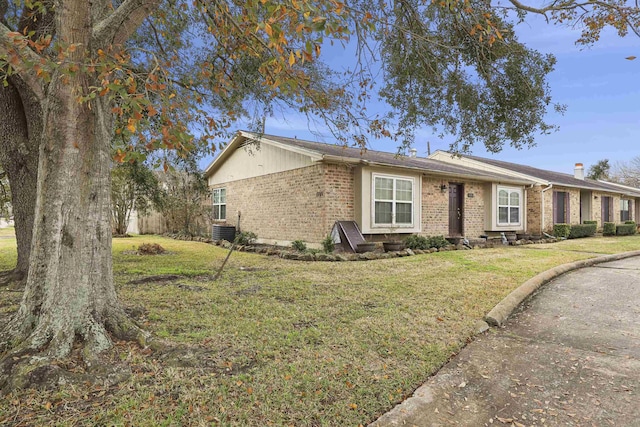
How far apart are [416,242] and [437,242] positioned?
96 cm

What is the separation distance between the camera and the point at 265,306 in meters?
4.70

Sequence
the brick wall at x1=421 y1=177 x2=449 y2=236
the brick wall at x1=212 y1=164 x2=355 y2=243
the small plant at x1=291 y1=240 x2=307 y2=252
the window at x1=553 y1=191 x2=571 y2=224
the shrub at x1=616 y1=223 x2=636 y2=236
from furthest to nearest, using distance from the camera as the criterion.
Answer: the shrub at x1=616 y1=223 x2=636 y2=236
the window at x1=553 y1=191 x2=571 y2=224
the brick wall at x1=421 y1=177 x2=449 y2=236
the small plant at x1=291 y1=240 x2=307 y2=252
the brick wall at x1=212 y1=164 x2=355 y2=243

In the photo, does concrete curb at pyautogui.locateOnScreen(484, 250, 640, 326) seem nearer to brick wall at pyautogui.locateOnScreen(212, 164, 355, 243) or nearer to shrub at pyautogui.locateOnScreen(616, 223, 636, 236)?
brick wall at pyautogui.locateOnScreen(212, 164, 355, 243)

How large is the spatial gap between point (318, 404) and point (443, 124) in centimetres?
596

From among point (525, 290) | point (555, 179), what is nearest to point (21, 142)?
point (525, 290)

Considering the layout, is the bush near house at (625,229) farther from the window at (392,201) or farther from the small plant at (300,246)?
the small plant at (300,246)

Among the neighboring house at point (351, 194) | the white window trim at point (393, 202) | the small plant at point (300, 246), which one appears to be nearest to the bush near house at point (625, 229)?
the neighboring house at point (351, 194)

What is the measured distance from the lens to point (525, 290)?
18.5 feet

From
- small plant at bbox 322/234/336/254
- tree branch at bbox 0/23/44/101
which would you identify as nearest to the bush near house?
small plant at bbox 322/234/336/254

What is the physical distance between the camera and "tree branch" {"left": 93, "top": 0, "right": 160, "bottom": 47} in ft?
11.2

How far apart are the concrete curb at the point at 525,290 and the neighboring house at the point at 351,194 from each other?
4.69 m

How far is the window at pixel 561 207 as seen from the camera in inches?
678

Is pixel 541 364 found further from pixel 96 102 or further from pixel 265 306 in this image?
pixel 96 102

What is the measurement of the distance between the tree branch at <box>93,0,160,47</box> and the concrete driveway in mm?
4094
